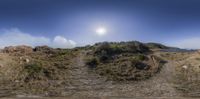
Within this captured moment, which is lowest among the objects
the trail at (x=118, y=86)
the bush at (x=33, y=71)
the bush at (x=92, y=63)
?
the trail at (x=118, y=86)

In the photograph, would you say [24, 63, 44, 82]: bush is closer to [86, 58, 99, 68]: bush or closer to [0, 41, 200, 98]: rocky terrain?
[0, 41, 200, 98]: rocky terrain

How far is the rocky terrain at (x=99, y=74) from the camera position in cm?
4391

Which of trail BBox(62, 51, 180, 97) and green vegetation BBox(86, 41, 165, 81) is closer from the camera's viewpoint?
trail BBox(62, 51, 180, 97)

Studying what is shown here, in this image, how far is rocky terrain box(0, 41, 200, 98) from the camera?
144ft

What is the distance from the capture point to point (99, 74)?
5075cm

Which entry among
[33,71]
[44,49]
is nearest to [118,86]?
[33,71]

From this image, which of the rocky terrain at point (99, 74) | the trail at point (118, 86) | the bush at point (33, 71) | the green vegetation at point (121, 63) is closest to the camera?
the trail at point (118, 86)

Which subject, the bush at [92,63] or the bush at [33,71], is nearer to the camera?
the bush at [33,71]

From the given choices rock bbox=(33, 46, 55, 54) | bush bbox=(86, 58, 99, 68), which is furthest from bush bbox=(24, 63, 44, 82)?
rock bbox=(33, 46, 55, 54)

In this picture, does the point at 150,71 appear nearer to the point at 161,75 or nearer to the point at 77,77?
the point at 161,75

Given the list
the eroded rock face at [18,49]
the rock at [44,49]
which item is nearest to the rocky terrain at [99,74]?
the eroded rock face at [18,49]

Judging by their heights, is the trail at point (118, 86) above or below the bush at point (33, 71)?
below

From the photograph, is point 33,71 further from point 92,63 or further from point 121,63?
point 121,63

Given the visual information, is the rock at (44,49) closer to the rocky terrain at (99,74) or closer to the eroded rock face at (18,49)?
the rocky terrain at (99,74)
